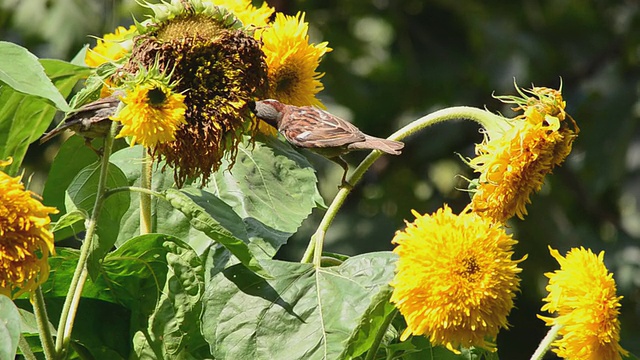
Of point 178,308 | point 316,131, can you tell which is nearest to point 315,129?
point 316,131

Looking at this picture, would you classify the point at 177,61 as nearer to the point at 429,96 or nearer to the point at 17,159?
the point at 17,159

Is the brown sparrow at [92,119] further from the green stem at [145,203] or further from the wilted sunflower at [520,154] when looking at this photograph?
the wilted sunflower at [520,154]

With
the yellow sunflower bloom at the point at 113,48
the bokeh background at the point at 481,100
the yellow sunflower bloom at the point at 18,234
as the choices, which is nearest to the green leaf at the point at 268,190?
the yellow sunflower bloom at the point at 113,48

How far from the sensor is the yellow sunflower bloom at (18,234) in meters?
0.61

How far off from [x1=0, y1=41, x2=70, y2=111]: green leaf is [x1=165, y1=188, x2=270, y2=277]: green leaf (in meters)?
0.11

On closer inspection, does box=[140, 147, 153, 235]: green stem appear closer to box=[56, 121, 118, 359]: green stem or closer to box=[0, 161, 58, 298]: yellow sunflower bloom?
box=[56, 121, 118, 359]: green stem

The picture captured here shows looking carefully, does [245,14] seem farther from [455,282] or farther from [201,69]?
[455,282]

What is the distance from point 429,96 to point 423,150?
30 centimetres

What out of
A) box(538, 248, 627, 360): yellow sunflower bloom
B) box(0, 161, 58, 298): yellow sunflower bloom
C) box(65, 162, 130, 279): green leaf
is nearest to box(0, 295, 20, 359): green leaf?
box(0, 161, 58, 298): yellow sunflower bloom

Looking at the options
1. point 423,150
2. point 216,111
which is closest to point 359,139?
point 216,111

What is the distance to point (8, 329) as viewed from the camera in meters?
0.59

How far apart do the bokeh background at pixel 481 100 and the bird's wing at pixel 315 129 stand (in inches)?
72.9

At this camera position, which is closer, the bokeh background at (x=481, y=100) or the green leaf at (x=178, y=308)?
the green leaf at (x=178, y=308)

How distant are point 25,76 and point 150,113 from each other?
0.29 ft
